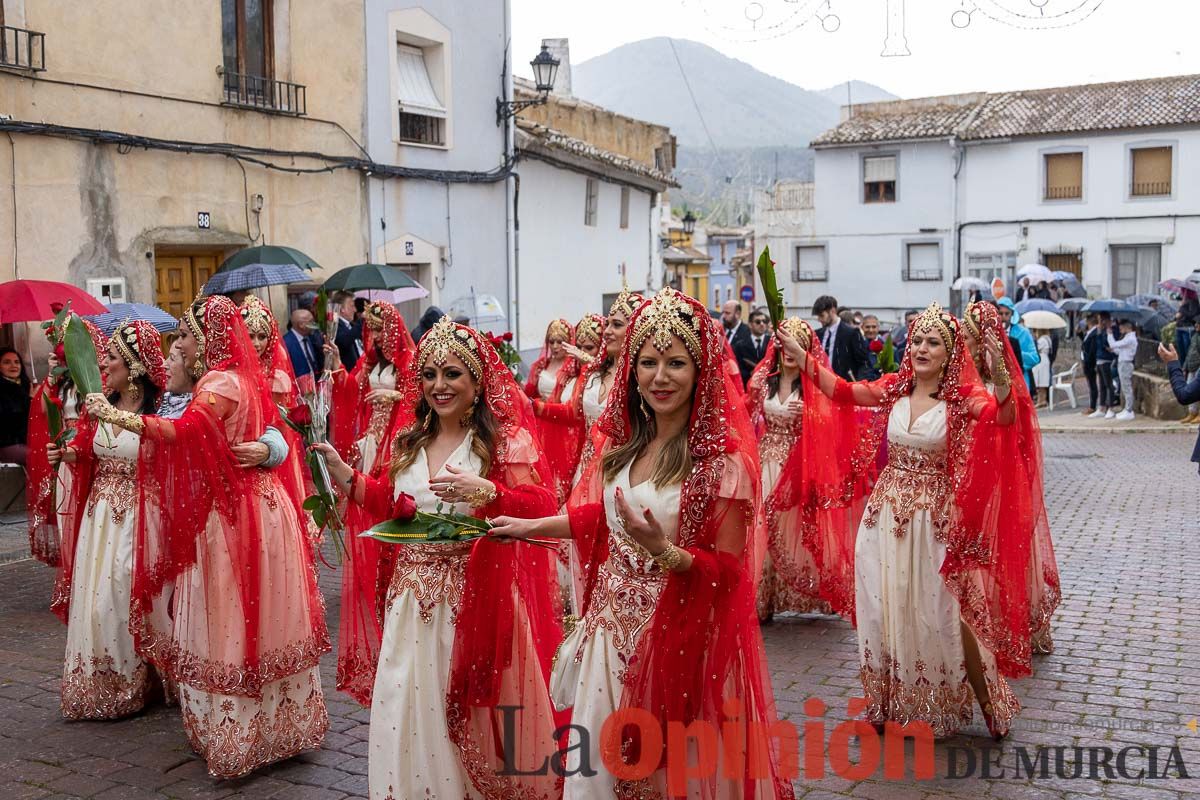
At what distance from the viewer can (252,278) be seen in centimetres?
1214

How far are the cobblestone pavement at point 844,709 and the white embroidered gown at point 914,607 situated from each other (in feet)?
0.80

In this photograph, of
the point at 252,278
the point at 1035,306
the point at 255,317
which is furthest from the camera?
the point at 1035,306

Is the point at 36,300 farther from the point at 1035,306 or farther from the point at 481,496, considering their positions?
the point at 1035,306

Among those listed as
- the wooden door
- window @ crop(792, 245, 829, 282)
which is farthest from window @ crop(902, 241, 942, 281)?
the wooden door

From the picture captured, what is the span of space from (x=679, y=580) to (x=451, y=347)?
57.6 inches

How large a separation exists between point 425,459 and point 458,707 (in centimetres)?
96

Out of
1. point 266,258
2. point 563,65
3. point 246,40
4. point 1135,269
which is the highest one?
point 563,65

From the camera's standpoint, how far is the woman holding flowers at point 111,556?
19.4 ft

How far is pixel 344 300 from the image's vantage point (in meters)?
14.6

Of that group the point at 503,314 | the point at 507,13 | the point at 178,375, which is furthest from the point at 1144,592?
the point at 507,13

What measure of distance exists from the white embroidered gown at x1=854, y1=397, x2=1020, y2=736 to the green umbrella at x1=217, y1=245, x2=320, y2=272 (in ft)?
A: 27.5

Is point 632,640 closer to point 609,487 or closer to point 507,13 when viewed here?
point 609,487

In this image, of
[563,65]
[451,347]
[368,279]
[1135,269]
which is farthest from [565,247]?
[1135,269]

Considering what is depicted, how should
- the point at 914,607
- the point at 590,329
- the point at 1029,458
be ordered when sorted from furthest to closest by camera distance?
the point at 590,329, the point at 1029,458, the point at 914,607
